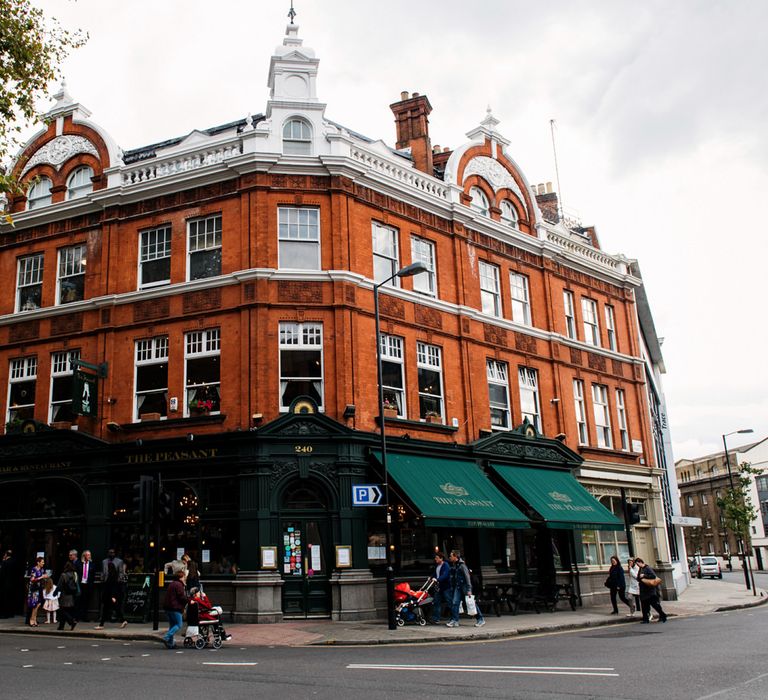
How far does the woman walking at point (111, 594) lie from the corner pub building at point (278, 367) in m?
1.13

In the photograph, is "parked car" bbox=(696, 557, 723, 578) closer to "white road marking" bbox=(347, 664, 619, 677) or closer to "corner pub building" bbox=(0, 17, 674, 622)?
"corner pub building" bbox=(0, 17, 674, 622)


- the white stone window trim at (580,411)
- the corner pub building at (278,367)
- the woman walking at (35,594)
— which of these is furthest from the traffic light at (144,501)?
the white stone window trim at (580,411)

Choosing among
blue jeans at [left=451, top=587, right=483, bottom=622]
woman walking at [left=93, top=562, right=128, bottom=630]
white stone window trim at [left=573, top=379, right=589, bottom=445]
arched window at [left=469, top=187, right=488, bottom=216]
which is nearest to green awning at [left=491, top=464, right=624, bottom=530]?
white stone window trim at [left=573, top=379, right=589, bottom=445]

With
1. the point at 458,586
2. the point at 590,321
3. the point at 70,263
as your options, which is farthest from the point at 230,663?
the point at 590,321

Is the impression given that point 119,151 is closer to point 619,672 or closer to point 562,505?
point 562,505

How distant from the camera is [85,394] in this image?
76.4ft

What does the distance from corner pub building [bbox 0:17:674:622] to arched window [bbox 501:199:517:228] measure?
981 mm

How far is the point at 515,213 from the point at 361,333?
10822 mm

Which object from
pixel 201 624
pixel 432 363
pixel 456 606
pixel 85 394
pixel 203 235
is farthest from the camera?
pixel 432 363

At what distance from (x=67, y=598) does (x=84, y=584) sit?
6.15 ft

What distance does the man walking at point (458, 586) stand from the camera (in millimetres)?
19984

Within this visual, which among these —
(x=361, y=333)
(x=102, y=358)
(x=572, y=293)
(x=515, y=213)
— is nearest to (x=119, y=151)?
(x=102, y=358)

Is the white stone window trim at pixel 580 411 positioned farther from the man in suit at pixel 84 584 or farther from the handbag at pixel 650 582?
the man in suit at pixel 84 584

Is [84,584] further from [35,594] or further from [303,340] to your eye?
[303,340]
